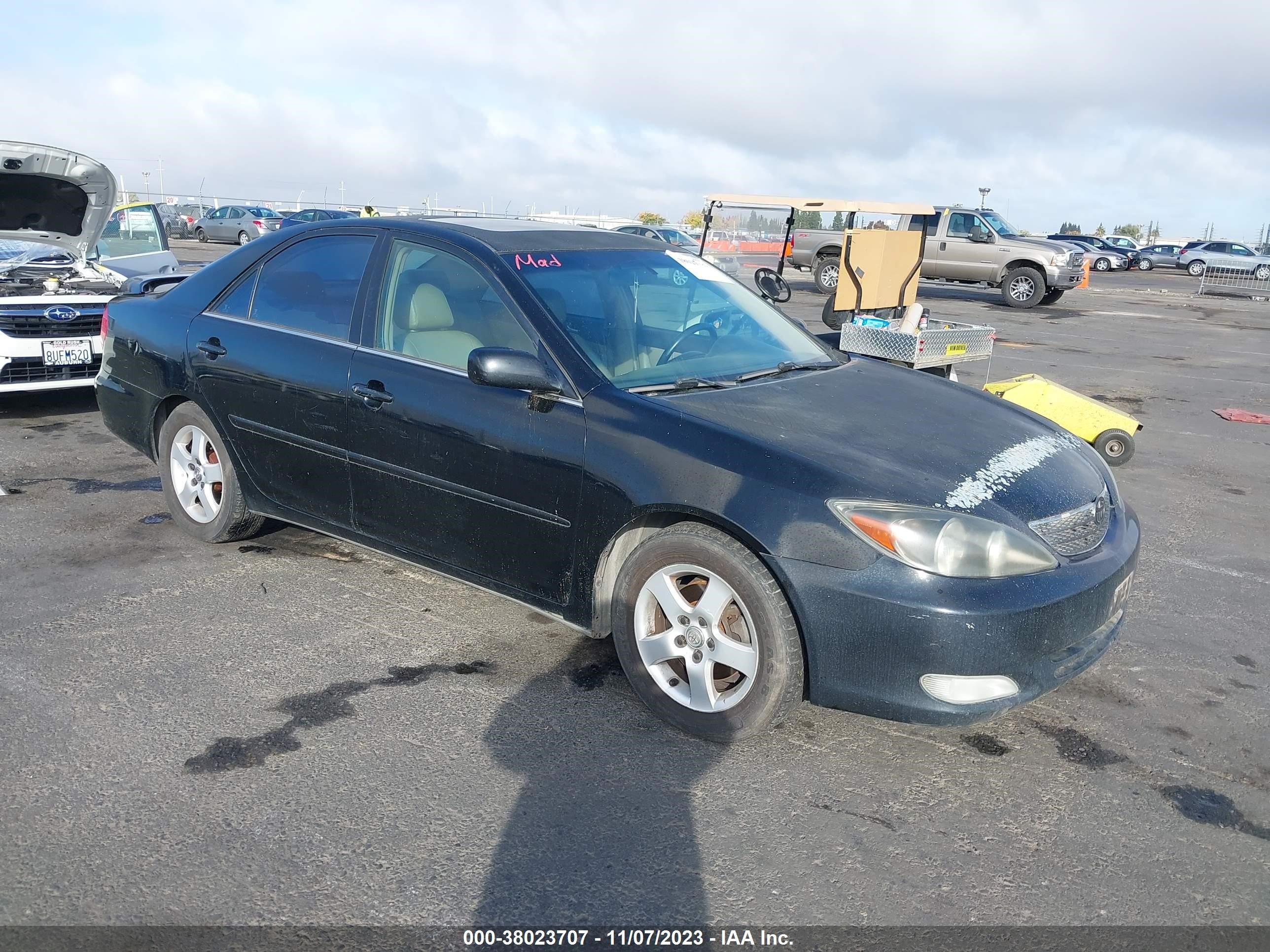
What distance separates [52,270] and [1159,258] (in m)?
48.6

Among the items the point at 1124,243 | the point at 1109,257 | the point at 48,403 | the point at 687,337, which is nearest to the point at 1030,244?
the point at 48,403

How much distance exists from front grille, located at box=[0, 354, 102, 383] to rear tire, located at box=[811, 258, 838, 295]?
1742cm

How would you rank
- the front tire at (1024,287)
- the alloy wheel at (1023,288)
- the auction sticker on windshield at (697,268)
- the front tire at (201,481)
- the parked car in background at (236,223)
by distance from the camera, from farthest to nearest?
the parked car in background at (236,223)
the alloy wheel at (1023,288)
the front tire at (1024,287)
the front tire at (201,481)
the auction sticker on windshield at (697,268)

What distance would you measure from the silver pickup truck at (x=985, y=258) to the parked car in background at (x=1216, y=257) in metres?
20.1

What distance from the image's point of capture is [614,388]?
3.62 metres

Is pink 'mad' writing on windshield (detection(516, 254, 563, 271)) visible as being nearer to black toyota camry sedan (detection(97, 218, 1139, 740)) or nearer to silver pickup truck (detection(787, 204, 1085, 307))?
black toyota camry sedan (detection(97, 218, 1139, 740))

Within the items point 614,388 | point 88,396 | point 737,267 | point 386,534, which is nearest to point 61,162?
Result: point 88,396

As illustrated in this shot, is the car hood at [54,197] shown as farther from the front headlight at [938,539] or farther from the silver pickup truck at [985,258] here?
the silver pickup truck at [985,258]

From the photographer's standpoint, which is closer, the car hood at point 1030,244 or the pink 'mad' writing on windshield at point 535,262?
the pink 'mad' writing on windshield at point 535,262

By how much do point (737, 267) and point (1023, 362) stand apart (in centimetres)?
433

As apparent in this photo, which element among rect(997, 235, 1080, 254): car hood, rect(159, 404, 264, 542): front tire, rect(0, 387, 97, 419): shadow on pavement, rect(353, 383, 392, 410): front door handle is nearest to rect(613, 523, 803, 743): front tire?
rect(353, 383, 392, 410): front door handle

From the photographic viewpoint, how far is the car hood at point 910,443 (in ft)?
10.6

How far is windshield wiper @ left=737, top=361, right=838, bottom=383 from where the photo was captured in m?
4.06

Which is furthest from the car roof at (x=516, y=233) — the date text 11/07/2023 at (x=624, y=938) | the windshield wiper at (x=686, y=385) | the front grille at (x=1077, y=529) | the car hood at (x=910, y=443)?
the date text 11/07/2023 at (x=624, y=938)
